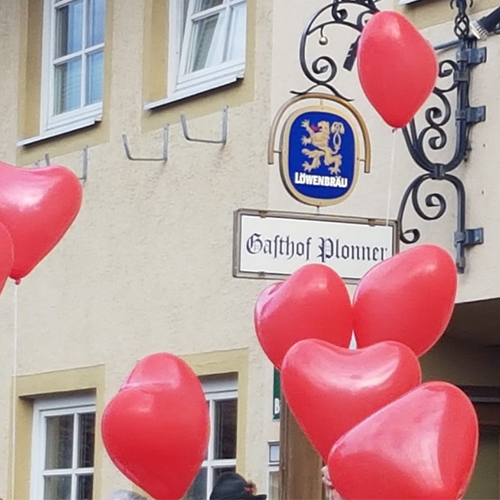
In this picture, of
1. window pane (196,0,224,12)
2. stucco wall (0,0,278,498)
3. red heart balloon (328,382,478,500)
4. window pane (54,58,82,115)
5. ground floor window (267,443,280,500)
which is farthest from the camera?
window pane (54,58,82,115)

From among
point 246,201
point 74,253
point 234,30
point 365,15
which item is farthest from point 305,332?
point 74,253

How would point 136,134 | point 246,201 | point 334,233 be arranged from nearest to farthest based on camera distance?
point 334,233, point 246,201, point 136,134

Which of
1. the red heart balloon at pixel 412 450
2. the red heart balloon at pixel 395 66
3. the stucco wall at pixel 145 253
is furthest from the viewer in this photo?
the stucco wall at pixel 145 253

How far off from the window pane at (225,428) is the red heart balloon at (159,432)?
132 inches

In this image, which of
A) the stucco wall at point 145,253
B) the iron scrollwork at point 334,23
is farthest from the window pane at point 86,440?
the iron scrollwork at point 334,23

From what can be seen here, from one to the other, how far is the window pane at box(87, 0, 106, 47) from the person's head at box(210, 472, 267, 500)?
4149 millimetres

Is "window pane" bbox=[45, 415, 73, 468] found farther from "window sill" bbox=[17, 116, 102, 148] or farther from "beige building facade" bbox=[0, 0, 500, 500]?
"window sill" bbox=[17, 116, 102, 148]

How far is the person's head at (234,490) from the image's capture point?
26.9 ft

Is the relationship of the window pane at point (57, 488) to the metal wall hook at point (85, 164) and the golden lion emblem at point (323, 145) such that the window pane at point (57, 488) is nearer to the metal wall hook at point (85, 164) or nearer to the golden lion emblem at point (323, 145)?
the metal wall hook at point (85, 164)

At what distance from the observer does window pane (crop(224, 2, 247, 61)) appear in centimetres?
1048

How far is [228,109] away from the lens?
33.8 feet

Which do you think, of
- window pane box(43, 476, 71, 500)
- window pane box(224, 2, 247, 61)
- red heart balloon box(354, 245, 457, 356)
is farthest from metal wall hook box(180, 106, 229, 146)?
red heart balloon box(354, 245, 457, 356)

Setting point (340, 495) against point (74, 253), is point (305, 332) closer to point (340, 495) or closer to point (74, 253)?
point (340, 495)

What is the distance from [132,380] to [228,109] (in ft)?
11.7
